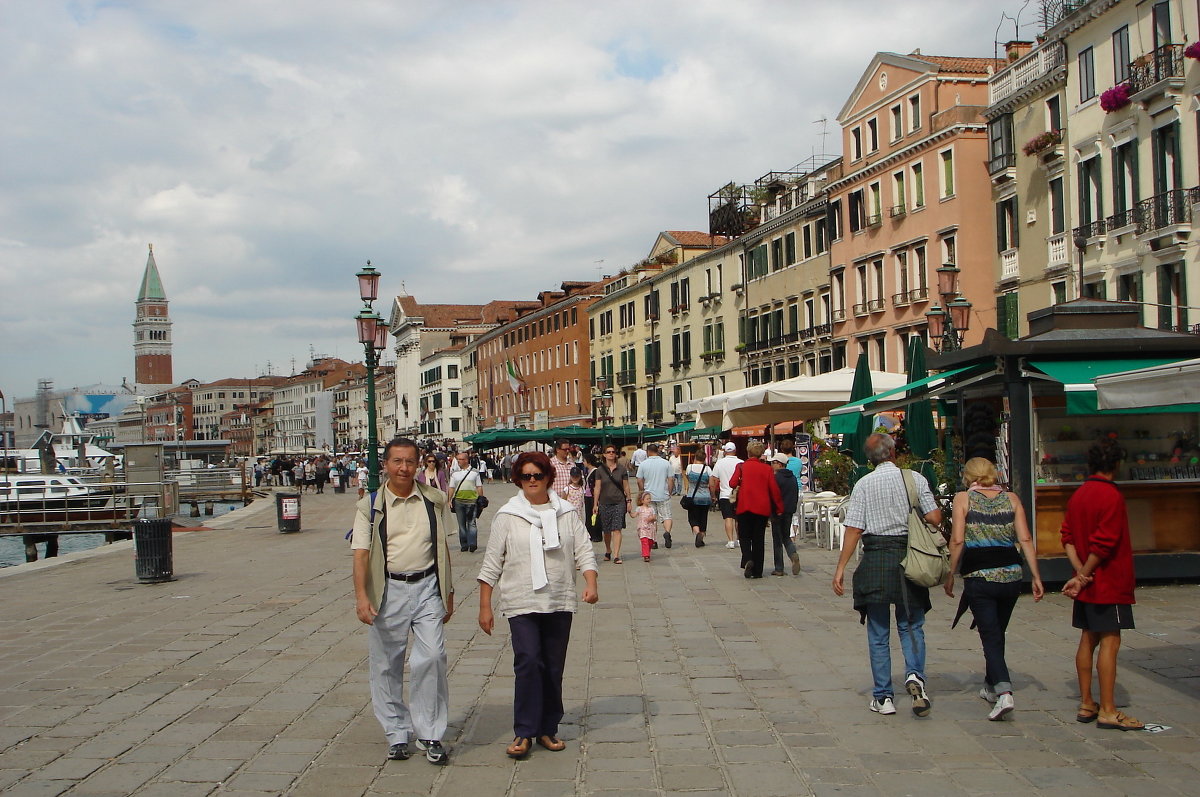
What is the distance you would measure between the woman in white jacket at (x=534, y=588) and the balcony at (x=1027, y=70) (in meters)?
28.0

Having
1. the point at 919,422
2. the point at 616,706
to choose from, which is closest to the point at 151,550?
the point at 616,706

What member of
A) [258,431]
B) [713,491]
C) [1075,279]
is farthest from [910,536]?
[258,431]

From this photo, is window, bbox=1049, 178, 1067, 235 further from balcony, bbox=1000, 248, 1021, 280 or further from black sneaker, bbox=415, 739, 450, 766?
black sneaker, bbox=415, 739, 450, 766

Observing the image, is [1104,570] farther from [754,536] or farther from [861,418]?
[861,418]

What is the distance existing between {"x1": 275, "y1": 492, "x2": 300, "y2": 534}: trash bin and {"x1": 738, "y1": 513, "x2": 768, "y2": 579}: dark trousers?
44.2 ft

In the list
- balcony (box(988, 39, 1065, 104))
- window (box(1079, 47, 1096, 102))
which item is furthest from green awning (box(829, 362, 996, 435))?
balcony (box(988, 39, 1065, 104))

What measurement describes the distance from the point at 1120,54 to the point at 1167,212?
4.37m

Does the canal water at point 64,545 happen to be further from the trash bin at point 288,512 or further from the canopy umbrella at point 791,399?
the canopy umbrella at point 791,399

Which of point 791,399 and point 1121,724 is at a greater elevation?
point 791,399

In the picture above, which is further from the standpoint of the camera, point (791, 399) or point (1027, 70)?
point (1027, 70)

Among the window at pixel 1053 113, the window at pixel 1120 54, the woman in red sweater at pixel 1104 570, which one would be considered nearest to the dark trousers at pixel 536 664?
the woman in red sweater at pixel 1104 570

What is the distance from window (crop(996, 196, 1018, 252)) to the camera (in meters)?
34.8

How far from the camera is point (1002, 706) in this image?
6.68 metres

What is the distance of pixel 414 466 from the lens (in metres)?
6.23
